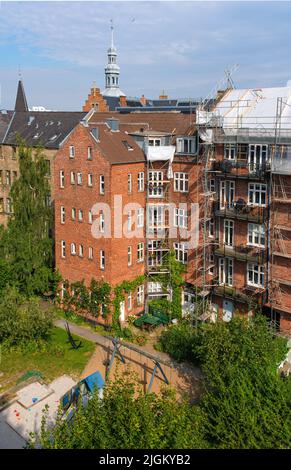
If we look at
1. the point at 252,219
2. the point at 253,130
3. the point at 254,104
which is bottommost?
the point at 252,219

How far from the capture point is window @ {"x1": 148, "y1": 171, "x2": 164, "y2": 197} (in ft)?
109

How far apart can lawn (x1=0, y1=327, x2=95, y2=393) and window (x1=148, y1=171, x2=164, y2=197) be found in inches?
447

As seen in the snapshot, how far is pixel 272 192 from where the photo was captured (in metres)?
28.2

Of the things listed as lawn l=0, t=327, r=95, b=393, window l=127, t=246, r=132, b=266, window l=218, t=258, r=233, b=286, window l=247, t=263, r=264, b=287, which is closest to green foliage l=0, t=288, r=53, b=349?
lawn l=0, t=327, r=95, b=393

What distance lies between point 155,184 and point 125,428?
21.3m

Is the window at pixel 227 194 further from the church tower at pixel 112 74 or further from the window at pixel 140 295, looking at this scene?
the church tower at pixel 112 74

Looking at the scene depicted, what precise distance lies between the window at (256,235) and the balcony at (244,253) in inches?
13.6

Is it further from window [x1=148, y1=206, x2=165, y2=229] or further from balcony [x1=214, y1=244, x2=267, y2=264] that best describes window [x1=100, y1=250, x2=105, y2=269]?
balcony [x1=214, y1=244, x2=267, y2=264]

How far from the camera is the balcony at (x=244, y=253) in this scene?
29.3 m

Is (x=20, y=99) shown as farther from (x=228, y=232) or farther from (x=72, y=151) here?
(x=228, y=232)

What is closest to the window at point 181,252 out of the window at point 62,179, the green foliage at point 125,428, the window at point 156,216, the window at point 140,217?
the window at point 156,216
